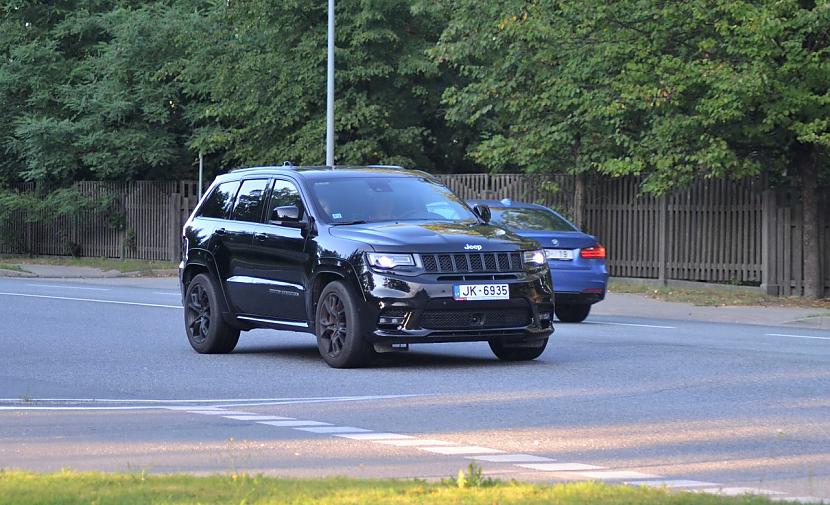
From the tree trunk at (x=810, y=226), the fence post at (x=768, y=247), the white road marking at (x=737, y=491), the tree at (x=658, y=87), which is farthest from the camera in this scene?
the fence post at (x=768, y=247)

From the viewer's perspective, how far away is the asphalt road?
28.8 feet

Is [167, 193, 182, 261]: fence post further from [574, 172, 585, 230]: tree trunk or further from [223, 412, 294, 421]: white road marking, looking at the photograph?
[223, 412, 294, 421]: white road marking

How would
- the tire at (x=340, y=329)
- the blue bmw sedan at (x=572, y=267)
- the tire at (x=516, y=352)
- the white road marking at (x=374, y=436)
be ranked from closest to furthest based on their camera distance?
the white road marking at (x=374, y=436) < the tire at (x=340, y=329) < the tire at (x=516, y=352) < the blue bmw sedan at (x=572, y=267)

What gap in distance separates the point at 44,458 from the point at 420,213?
662 cm

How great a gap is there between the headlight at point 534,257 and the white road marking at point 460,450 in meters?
4.95

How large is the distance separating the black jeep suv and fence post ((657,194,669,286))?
14.5m

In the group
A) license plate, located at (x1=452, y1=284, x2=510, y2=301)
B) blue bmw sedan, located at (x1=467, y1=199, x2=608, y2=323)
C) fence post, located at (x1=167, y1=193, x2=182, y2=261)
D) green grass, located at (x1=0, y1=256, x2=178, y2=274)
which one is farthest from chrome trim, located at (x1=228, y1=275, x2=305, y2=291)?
fence post, located at (x1=167, y1=193, x2=182, y2=261)

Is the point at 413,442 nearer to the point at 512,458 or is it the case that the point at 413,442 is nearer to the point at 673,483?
the point at 512,458

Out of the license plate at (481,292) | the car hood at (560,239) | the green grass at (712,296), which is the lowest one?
the green grass at (712,296)

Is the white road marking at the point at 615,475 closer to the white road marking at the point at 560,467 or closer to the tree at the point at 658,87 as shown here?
the white road marking at the point at 560,467

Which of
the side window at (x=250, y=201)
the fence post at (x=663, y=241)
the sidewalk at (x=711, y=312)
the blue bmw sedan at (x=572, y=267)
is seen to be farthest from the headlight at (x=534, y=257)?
the fence post at (x=663, y=241)

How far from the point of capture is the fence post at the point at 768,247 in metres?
27.1

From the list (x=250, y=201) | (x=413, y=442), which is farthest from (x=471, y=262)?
(x=413, y=442)

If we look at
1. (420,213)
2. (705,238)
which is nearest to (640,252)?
(705,238)
